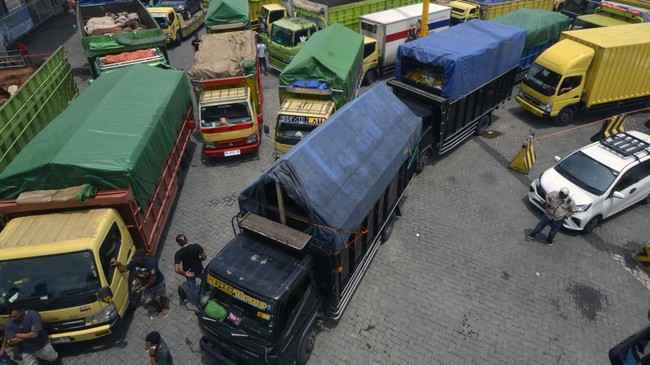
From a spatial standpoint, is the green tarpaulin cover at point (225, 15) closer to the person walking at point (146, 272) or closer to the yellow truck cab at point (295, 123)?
the yellow truck cab at point (295, 123)

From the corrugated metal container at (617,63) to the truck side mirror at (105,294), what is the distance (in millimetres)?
17106

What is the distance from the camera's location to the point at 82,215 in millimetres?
8336

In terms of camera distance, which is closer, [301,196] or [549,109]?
[301,196]

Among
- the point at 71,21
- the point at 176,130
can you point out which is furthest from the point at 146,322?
the point at 71,21

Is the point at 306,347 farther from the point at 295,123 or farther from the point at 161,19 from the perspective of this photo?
the point at 161,19

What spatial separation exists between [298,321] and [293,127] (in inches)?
292

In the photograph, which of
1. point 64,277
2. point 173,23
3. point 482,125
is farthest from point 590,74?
point 173,23

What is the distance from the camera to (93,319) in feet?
25.5

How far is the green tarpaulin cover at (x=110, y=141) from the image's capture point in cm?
841

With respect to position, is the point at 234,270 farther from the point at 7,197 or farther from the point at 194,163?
the point at 194,163

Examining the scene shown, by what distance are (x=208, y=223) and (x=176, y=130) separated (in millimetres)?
3101

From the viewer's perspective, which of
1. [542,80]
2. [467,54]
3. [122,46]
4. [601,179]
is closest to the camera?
[601,179]

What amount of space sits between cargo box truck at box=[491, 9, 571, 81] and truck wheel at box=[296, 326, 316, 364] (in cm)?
1642

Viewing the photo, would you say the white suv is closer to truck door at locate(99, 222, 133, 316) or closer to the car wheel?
the car wheel
